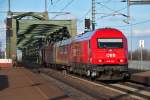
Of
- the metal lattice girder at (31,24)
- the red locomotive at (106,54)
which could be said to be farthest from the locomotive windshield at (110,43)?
the metal lattice girder at (31,24)

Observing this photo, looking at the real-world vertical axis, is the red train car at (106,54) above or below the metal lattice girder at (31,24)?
below

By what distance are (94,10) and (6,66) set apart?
2043cm

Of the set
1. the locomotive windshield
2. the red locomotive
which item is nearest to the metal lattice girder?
the red locomotive

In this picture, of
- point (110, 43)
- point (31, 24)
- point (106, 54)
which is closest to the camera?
point (106, 54)

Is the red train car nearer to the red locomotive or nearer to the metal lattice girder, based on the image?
the red locomotive

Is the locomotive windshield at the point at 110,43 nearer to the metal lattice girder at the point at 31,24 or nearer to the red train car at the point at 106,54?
the red train car at the point at 106,54

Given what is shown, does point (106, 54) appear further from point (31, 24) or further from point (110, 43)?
point (31, 24)

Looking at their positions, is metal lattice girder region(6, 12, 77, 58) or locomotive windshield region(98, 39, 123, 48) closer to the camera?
locomotive windshield region(98, 39, 123, 48)

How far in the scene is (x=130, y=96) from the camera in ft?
73.5

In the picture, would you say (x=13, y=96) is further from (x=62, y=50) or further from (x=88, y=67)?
(x=62, y=50)

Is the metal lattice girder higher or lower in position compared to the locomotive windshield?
higher

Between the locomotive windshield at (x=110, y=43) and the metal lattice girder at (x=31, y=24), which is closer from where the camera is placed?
the locomotive windshield at (x=110, y=43)

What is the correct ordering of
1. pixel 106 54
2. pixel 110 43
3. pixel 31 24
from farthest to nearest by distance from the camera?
pixel 31 24 → pixel 110 43 → pixel 106 54

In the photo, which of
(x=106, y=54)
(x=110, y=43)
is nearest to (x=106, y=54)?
(x=106, y=54)
